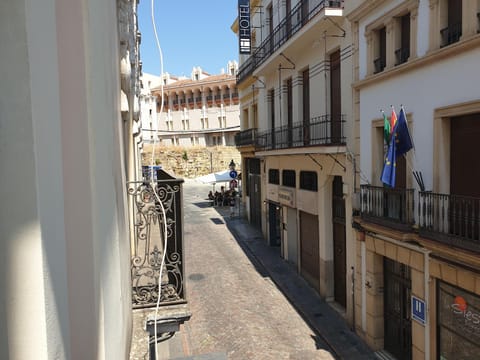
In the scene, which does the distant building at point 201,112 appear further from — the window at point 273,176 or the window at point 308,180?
the window at point 308,180

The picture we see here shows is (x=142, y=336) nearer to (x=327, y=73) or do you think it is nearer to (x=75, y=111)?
(x=75, y=111)

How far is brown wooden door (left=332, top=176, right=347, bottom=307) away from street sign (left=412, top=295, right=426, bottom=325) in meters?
3.82

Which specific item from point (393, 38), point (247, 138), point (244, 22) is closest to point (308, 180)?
point (393, 38)

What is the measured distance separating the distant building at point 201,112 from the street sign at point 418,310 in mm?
51906

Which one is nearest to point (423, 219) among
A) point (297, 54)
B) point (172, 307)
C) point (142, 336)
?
point (172, 307)

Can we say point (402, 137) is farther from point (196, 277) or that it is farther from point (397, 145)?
point (196, 277)

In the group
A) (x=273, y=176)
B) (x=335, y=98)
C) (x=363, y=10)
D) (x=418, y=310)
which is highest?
(x=363, y=10)

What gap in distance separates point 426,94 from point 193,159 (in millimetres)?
45913

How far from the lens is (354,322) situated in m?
11.3

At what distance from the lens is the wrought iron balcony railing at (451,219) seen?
22.4 ft

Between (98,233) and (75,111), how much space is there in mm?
608

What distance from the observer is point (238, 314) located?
12.2m

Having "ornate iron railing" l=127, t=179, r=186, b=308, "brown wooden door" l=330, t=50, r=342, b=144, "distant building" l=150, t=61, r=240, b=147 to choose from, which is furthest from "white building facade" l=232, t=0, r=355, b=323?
"distant building" l=150, t=61, r=240, b=147

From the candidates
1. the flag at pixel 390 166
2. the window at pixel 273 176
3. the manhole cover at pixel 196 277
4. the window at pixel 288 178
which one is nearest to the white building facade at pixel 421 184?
the flag at pixel 390 166
